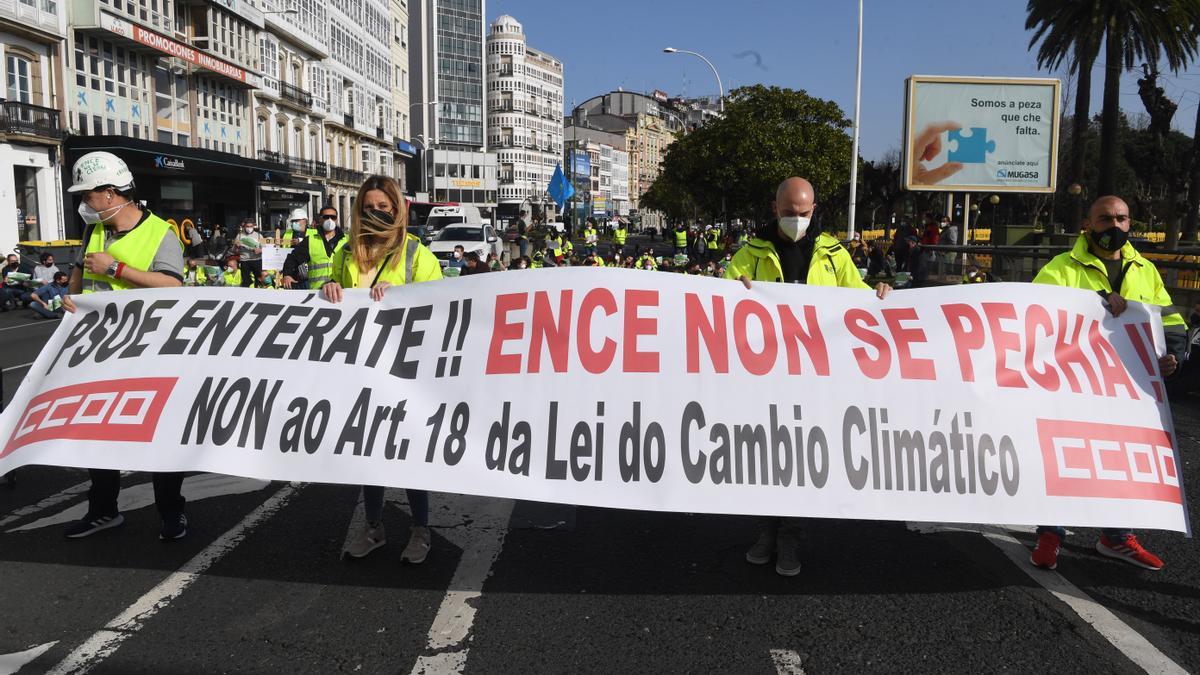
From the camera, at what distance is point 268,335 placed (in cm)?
475

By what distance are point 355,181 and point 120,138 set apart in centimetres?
3622

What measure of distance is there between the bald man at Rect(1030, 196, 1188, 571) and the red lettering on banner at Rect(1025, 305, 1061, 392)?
0.33 m

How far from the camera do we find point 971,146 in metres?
26.5

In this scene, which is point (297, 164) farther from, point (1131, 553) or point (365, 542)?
point (1131, 553)

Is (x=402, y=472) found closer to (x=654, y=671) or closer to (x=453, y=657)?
(x=453, y=657)

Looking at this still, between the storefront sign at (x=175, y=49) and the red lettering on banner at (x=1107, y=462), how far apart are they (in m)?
40.2

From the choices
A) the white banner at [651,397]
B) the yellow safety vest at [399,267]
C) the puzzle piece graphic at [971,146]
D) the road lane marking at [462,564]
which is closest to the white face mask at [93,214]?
the white banner at [651,397]

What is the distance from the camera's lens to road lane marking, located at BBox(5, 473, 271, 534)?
17.8 feet

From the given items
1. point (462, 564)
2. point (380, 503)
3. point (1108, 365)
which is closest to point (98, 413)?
point (380, 503)

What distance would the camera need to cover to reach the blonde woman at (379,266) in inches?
186

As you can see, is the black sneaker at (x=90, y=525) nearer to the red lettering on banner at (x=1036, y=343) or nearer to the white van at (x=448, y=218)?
the red lettering on banner at (x=1036, y=343)

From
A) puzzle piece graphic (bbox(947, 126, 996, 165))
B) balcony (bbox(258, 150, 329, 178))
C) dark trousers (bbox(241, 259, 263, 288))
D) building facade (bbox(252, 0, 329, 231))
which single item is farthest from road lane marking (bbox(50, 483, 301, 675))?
balcony (bbox(258, 150, 329, 178))

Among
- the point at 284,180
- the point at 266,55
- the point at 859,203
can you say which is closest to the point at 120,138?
the point at 284,180

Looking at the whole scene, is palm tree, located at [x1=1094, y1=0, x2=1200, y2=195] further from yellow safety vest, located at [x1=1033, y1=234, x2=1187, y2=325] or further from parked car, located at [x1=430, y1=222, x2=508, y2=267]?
yellow safety vest, located at [x1=1033, y1=234, x2=1187, y2=325]
